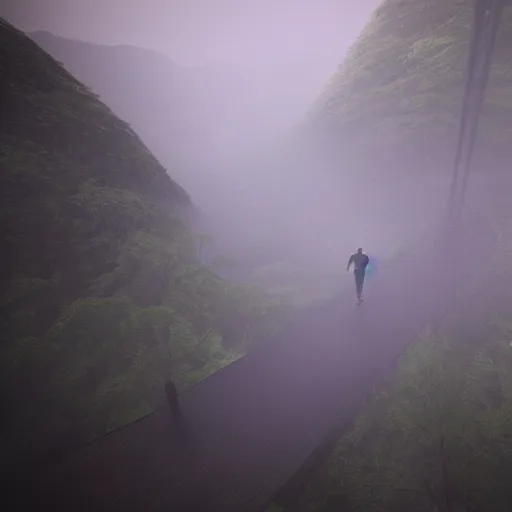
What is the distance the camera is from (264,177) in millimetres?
34875

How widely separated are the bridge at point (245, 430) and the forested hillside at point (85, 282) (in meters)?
1.25

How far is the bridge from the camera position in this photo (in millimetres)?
5574

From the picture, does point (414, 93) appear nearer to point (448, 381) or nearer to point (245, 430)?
point (448, 381)

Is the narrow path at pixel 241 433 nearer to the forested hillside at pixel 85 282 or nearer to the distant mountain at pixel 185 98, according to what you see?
the forested hillside at pixel 85 282

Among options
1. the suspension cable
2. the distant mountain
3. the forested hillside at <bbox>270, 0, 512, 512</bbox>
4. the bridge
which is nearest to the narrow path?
the bridge

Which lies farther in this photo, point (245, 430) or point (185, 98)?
point (185, 98)

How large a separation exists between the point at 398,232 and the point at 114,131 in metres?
17.3

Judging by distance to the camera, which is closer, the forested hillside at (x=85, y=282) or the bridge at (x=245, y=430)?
the bridge at (x=245, y=430)

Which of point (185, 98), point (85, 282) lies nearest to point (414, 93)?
point (85, 282)

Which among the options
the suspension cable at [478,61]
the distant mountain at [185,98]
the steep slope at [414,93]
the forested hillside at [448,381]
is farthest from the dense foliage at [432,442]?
the distant mountain at [185,98]

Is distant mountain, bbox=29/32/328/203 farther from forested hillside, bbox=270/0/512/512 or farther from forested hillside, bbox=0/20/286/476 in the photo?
forested hillside, bbox=0/20/286/476

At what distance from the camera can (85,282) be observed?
10648mm

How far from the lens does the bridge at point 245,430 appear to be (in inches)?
219

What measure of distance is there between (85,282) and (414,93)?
2629 centimetres
